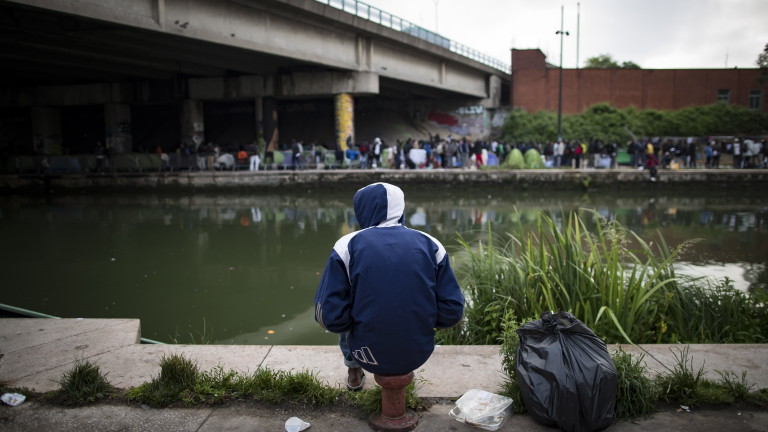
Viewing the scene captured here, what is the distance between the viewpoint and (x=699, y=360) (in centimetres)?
425

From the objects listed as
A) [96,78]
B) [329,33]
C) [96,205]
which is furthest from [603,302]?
[96,78]

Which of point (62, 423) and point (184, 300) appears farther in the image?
point (184, 300)

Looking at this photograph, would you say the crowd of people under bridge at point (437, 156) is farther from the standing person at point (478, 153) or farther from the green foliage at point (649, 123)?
the green foliage at point (649, 123)

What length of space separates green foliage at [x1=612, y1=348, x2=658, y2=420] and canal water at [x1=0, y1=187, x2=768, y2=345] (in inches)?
98.9

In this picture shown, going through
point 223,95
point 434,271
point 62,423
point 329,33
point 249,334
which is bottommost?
point 249,334

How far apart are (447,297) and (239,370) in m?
1.88

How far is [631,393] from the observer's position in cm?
346

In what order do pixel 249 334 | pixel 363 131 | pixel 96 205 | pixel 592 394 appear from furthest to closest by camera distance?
pixel 363 131, pixel 96 205, pixel 249 334, pixel 592 394

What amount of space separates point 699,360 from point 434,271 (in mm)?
2453

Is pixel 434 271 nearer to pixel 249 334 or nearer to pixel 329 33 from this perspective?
pixel 249 334

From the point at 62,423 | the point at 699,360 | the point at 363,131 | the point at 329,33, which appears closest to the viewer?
the point at 62,423

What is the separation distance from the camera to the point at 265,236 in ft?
48.6

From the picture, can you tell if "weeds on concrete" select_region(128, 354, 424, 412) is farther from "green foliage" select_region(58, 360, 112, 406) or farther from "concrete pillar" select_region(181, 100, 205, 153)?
"concrete pillar" select_region(181, 100, 205, 153)

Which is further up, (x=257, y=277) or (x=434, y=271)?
(x=434, y=271)
